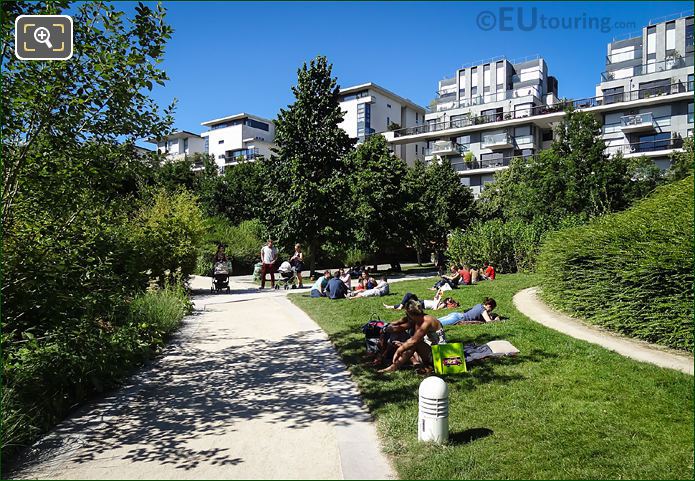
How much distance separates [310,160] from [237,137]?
57.9 metres

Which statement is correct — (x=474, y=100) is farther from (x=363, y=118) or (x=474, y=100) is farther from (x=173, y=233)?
(x=173, y=233)

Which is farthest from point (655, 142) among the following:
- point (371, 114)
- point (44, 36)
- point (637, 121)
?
point (44, 36)

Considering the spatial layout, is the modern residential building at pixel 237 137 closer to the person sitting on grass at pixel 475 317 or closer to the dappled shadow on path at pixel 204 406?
the person sitting on grass at pixel 475 317

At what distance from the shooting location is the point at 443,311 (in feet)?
39.3

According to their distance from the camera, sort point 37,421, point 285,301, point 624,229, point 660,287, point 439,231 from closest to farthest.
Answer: point 37,421 → point 660,287 → point 624,229 → point 285,301 → point 439,231

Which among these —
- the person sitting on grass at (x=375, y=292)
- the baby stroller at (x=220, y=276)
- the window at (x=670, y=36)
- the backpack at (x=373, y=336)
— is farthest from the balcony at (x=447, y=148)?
the backpack at (x=373, y=336)

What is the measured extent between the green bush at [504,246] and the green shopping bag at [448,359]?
15.2 metres

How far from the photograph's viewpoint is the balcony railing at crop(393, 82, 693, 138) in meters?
42.6

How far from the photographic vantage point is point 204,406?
584cm

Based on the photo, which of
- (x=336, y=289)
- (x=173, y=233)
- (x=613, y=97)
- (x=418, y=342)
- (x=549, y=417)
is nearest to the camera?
(x=549, y=417)

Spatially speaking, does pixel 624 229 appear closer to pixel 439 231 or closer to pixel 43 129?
pixel 43 129

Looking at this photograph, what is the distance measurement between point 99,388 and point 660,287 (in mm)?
8011

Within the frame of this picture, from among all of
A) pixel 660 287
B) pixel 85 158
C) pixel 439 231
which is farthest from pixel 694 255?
pixel 439 231

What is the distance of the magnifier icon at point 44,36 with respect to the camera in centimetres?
535
